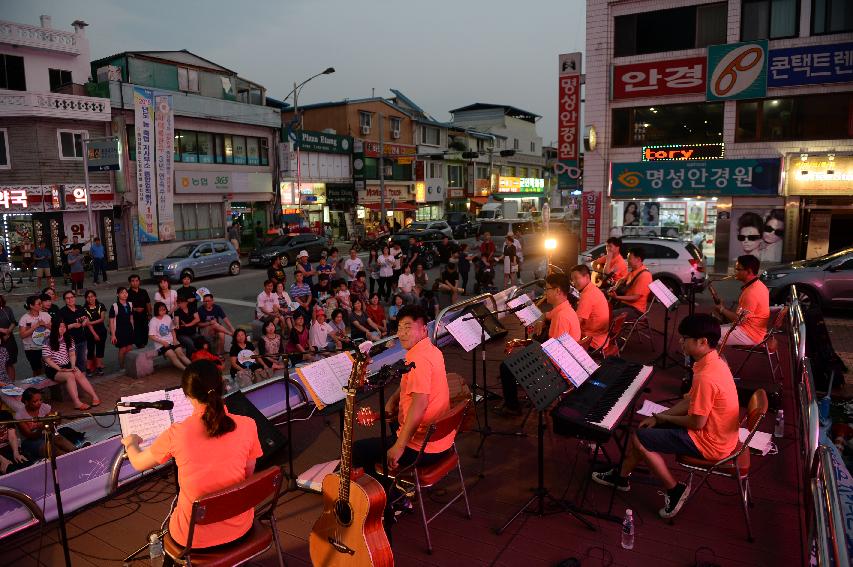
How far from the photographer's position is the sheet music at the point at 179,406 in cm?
494

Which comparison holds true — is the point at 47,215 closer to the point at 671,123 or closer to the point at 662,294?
the point at 671,123

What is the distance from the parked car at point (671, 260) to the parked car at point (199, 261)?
15245 millimetres

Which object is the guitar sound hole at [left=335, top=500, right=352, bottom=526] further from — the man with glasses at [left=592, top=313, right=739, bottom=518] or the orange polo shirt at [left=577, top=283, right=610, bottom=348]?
the orange polo shirt at [left=577, top=283, right=610, bottom=348]

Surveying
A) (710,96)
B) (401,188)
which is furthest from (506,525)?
(401,188)

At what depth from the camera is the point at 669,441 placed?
16.5 feet

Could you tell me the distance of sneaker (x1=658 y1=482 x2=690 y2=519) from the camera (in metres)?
5.18

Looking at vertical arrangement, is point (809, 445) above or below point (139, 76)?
below

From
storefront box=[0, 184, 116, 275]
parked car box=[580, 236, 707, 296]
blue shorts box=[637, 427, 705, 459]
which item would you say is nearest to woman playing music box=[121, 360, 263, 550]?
blue shorts box=[637, 427, 705, 459]

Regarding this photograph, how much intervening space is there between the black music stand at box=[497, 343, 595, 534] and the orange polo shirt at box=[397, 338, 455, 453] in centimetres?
59

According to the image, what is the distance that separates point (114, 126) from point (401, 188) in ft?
78.9

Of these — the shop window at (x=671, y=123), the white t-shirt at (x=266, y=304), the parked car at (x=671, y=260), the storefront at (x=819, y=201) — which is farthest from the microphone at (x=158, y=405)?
the storefront at (x=819, y=201)

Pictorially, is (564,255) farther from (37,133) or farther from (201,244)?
(37,133)

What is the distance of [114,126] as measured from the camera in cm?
2705

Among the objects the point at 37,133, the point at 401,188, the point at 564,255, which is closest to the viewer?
the point at 37,133
